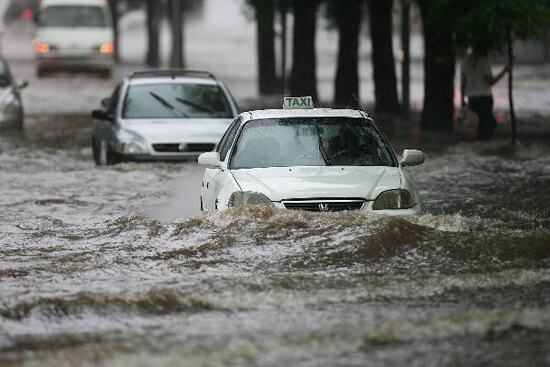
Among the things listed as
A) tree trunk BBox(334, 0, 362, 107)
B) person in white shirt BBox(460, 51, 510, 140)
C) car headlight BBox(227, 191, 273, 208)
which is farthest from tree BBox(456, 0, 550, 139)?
car headlight BBox(227, 191, 273, 208)

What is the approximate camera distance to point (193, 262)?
1286cm

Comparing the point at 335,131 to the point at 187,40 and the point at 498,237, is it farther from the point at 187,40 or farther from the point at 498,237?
the point at 187,40

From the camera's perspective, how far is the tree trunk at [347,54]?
1267 inches

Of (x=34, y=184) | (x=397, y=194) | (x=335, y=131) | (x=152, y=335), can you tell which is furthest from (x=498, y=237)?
(x=34, y=184)

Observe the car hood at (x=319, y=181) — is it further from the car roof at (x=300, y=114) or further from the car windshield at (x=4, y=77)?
the car windshield at (x=4, y=77)

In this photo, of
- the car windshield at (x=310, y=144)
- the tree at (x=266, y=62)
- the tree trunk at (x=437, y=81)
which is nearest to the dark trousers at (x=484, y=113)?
the tree trunk at (x=437, y=81)

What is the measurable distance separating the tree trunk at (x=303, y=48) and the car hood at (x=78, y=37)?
47.9 ft

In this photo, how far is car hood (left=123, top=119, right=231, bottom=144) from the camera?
20547 millimetres

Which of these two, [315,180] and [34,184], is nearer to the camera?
[315,180]

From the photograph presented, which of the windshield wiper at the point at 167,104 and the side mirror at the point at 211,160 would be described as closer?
the side mirror at the point at 211,160

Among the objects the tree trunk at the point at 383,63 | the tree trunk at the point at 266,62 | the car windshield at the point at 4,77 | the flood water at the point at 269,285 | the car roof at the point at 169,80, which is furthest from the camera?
the tree trunk at the point at 266,62

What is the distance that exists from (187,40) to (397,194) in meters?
73.4

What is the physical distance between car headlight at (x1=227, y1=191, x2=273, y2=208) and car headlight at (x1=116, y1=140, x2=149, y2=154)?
23.2ft

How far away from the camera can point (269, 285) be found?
11602mm
